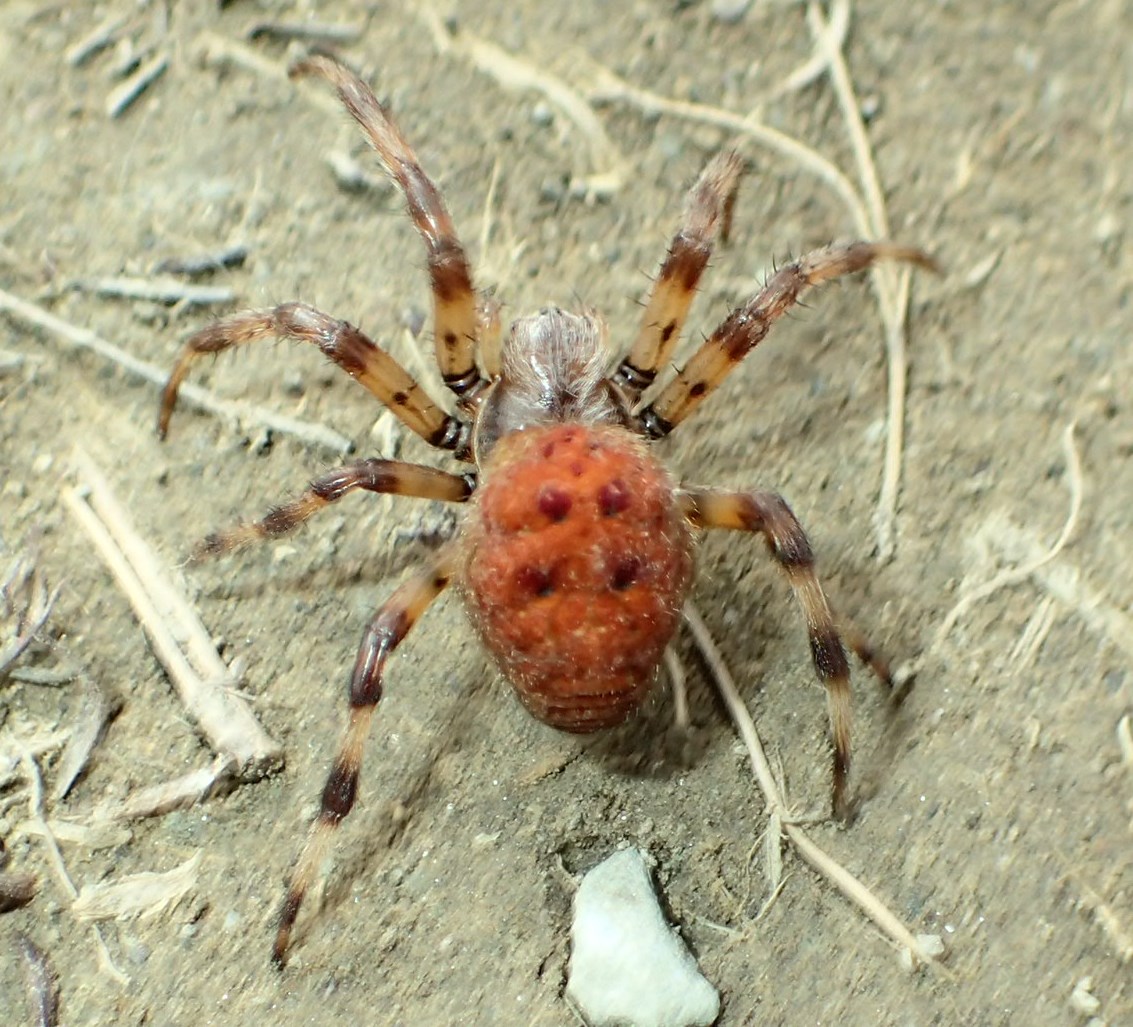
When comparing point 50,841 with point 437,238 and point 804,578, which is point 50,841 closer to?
point 437,238

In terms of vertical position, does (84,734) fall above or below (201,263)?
below

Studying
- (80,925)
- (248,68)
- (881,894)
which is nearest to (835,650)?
(881,894)

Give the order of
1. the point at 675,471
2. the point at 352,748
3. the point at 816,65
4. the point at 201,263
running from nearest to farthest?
the point at 352,748 < the point at 675,471 < the point at 201,263 < the point at 816,65

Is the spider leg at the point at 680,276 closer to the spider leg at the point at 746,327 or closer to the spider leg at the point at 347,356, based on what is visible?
the spider leg at the point at 746,327

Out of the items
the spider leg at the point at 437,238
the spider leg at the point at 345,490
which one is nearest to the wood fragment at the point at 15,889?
the spider leg at the point at 345,490

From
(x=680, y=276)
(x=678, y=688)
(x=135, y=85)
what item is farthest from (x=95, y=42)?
(x=678, y=688)

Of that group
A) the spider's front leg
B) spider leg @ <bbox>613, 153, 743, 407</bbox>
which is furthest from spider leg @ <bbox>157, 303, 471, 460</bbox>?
the spider's front leg

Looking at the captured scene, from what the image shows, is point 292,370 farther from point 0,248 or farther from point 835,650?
point 835,650
